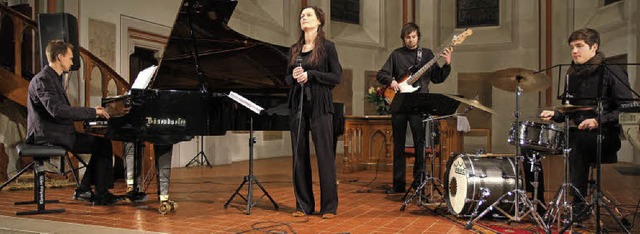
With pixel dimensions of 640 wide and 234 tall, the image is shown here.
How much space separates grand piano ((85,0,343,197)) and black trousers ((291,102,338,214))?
1.99 feet

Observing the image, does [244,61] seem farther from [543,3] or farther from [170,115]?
[543,3]

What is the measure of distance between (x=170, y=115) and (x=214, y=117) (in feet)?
1.34

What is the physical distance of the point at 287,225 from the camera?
399 cm

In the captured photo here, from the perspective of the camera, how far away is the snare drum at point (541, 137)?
393cm

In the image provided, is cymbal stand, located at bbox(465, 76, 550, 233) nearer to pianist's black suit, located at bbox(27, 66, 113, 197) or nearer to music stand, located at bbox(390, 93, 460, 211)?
music stand, located at bbox(390, 93, 460, 211)

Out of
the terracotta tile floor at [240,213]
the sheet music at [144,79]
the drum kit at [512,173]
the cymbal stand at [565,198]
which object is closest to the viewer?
the cymbal stand at [565,198]

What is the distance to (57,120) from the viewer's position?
4.96 m

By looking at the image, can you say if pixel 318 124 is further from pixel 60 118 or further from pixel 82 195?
pixel 82 195

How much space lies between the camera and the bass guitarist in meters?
5.54

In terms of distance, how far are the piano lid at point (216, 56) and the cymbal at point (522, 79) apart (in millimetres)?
2235

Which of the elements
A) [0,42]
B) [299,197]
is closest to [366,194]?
[299,197]

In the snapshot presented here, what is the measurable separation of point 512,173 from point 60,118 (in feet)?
13.0

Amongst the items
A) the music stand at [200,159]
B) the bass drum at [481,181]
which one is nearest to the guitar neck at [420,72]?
the bass drum at [481,181]

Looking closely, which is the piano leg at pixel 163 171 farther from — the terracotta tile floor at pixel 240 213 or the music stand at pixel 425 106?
the music stand at pixel 425 106
